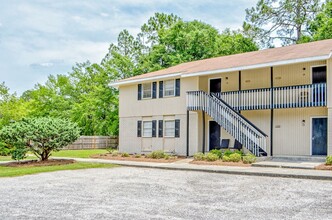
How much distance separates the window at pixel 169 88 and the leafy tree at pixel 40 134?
6.28m

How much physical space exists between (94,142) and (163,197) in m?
26.0

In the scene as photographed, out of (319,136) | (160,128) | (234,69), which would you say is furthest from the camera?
(160,128)

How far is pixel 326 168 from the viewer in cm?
1404

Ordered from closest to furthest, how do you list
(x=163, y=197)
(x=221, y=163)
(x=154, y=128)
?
(x=163, y=197) < (x=221, y=163) < (x=154, y=128)

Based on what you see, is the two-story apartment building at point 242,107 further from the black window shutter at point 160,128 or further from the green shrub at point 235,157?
the green shrub at point 235,157

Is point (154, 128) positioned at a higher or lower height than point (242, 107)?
lower

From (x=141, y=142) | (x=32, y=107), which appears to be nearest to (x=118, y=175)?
(x=141, y=142)

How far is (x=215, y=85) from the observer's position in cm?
2189

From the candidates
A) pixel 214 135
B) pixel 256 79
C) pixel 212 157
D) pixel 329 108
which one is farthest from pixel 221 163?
pixel 256 79

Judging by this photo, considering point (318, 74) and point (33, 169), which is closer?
point (33, 169)

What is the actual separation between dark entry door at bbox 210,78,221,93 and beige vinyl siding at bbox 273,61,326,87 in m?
3.37

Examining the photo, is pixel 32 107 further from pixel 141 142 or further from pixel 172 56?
pixel 141 142

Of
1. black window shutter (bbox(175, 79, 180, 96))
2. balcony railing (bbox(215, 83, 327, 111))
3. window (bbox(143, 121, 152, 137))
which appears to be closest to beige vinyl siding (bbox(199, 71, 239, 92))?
balcony railing (bbox(215, 83, 327, 111))

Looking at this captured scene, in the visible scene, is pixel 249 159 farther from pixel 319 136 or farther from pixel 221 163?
pixel 319 136
